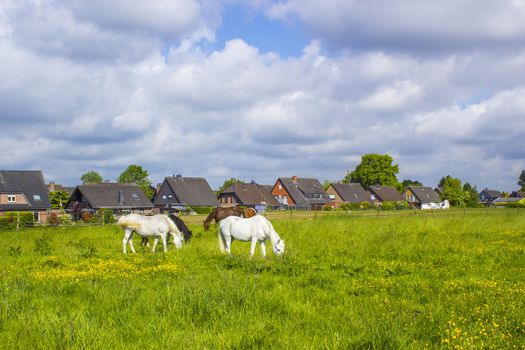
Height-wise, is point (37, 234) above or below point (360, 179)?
below

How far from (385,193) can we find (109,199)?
69.6 m

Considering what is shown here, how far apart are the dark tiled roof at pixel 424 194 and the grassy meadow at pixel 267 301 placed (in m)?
116

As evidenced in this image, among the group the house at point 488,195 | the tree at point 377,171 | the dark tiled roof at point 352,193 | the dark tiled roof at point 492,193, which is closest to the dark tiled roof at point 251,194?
the dark tiled roof at point 352,193

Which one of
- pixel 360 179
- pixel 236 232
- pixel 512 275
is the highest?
pixel 360 179

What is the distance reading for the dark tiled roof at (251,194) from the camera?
99375 mm

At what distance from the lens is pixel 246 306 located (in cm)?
895

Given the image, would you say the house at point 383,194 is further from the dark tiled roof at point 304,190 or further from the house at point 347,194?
the dark tiled roof at point 304,190

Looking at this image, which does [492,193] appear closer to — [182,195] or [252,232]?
[182,195]

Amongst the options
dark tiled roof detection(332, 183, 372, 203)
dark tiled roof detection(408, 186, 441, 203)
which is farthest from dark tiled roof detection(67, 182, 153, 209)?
dark tiled roof detection(408, 186, 441, 203)

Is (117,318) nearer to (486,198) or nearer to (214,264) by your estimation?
(214,264)

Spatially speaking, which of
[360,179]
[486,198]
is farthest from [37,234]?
[486,198]

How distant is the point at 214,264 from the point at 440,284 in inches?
249

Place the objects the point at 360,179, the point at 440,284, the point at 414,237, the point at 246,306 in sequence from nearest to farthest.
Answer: the point at 246,306
the point at 440,284
the point at 414,237
the point at 360,179

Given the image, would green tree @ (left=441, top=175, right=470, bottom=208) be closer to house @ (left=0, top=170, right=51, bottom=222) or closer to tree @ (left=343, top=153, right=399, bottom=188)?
tree @ (left=343, top=153, right=399, bottom=188)
